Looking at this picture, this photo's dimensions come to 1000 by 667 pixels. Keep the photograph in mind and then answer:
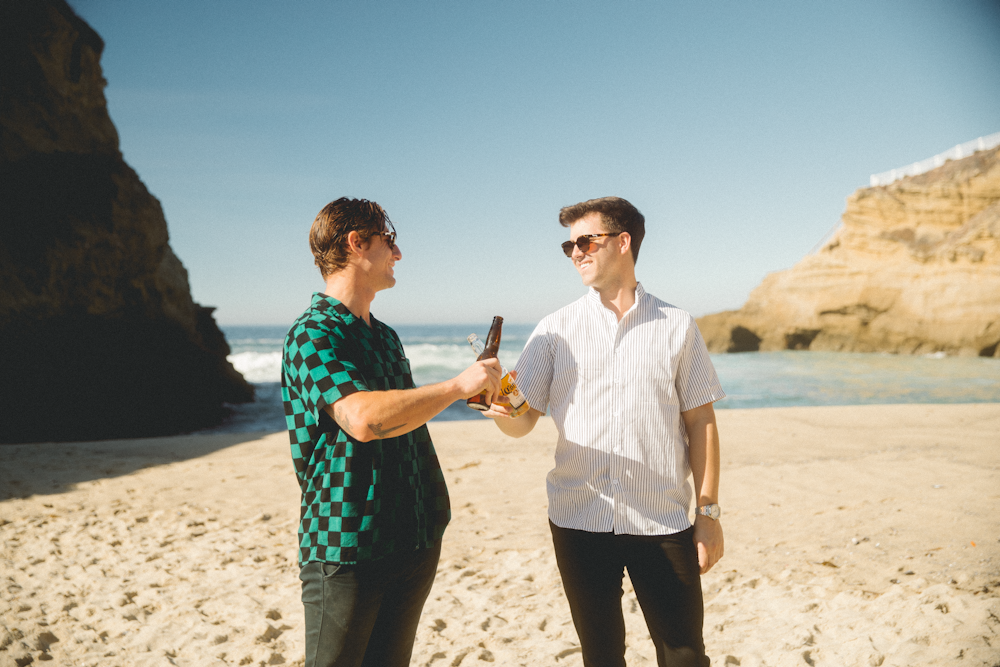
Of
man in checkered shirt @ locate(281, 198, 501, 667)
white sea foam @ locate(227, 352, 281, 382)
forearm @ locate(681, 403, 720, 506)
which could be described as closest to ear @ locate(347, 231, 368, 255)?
man in checkered shirt @ locate(281, 198, 501, 667)

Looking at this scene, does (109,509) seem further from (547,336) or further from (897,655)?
(897,655)

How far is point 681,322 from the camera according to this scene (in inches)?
91.7

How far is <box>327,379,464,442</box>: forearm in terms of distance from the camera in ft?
5.54

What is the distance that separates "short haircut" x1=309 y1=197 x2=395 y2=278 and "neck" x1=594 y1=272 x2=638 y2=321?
0.98 meters

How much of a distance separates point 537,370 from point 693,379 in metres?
0.64

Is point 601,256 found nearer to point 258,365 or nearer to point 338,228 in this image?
point 338,228

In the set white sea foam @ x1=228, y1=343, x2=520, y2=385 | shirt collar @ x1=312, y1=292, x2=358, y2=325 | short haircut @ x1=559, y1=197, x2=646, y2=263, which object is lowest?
white sea foam @ x1=228, y1=343, x2=520, y2=385

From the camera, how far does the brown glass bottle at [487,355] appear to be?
2191 mm

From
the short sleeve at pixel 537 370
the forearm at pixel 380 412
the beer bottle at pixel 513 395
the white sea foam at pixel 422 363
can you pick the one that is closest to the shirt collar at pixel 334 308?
the forearm at pixel 380 412

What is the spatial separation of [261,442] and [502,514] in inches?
260

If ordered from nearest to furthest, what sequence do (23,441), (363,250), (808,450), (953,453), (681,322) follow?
(363,250), (681,322), (953,453), (808,450), (23,441)

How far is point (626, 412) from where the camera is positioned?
7.39 ft

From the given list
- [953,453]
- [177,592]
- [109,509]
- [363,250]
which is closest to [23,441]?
[109,509]

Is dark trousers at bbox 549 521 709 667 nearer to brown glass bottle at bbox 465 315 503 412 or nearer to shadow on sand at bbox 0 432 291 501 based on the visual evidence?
brown glass bottle at bbox 465 315 503 412
